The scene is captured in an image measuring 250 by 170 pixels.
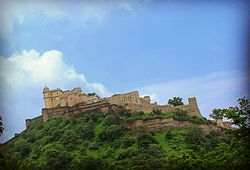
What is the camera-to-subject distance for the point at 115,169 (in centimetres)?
958

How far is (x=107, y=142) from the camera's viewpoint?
14820 mm

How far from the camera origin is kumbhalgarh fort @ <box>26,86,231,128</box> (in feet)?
55.9

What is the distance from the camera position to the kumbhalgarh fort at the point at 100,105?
17047 millimetres

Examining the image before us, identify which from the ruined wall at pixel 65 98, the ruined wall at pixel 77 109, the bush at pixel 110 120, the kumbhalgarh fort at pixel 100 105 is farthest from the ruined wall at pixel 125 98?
the bush at pixel 110 120

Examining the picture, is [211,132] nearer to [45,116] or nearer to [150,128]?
[150,128]

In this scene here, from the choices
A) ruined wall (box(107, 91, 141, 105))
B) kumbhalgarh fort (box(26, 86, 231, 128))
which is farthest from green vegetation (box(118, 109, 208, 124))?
ruined wall (box(107, 91, 141, 105))

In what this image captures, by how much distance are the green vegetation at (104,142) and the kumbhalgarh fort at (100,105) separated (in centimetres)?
34

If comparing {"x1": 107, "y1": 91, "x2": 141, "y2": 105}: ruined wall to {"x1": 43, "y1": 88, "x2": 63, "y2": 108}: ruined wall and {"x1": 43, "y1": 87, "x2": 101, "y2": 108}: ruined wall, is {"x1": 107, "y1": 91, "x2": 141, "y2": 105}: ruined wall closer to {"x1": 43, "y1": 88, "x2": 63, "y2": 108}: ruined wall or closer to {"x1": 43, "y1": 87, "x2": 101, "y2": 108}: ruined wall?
{"x1": 43, "y1": 87, "x2": 101, "y2": 108}: ruined wall

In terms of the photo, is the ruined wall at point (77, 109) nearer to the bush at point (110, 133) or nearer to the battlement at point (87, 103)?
the battlement at point (87, 103)

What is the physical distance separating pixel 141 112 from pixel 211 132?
9.84ft

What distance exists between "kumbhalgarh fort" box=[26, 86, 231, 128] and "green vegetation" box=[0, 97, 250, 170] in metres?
0.34

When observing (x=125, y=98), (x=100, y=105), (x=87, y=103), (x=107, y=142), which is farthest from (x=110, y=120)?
(x=87, y=103)

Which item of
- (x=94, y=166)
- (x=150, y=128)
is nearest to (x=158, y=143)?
(x=150, y=128)

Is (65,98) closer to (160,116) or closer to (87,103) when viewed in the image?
(87,103)
